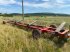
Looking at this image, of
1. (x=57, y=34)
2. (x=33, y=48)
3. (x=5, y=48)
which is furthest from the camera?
(x=57, y=34)

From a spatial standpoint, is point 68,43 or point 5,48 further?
point 68,43

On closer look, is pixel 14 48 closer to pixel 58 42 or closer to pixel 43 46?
pixel 43 46

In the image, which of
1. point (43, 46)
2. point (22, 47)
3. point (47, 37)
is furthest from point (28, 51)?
point (47, 37)

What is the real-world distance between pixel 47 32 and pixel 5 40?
3599mm

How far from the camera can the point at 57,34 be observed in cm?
1177

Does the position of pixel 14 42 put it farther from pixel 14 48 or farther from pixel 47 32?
pixel 47 32

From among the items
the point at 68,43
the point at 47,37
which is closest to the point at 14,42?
the point at 47,37

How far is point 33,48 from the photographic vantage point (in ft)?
29.3

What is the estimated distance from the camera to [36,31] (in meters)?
12.1

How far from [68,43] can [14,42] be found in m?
3.81

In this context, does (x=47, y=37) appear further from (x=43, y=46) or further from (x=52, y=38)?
(x=43, y=46)

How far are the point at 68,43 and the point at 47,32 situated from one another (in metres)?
1.28

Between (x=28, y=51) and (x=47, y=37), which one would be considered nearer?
(x=28, y=51)

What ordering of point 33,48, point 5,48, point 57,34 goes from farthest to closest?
point 57,34
point 33,48
point 5,48
